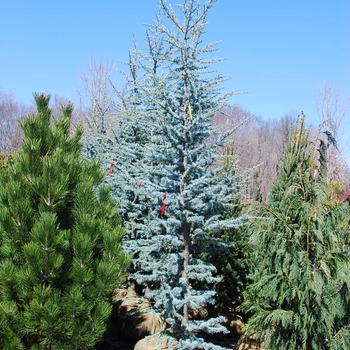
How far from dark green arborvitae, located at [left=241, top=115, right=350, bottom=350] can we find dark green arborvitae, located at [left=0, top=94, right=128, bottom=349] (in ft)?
5.27

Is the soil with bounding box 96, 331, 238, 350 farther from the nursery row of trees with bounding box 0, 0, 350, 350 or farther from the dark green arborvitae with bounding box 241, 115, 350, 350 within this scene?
the dark green arborvitae with bounding box 241, 115, 350, 350

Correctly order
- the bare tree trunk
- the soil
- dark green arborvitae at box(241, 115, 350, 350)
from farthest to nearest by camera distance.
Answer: the soil
the bare tree trunk
dark green arborvitae at box(241, 115, 350, 350)

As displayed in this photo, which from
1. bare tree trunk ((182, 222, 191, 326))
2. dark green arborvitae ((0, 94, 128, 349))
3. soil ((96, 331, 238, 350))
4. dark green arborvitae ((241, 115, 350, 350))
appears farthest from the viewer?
soil ((96, 331, 238, 350))

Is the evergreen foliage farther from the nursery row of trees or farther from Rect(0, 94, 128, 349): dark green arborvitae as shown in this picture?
Rect(0, 94, 128, 349): dark green arborvitae

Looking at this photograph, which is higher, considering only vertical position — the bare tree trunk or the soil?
the bare tree trunk

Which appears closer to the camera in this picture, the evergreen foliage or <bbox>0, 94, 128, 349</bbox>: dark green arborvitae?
<bbox>0, 94, 128, 349</bbox>: dark green arborvitae

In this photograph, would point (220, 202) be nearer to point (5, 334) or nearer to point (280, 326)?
point (280, 326)

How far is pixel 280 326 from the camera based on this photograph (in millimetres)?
4180

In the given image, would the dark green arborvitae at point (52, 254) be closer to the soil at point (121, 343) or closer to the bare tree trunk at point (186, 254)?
the bare tree trunk at point (186, 254)

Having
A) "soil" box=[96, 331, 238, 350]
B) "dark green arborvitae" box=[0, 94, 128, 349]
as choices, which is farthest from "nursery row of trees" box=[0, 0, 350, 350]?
"soil" box=[96, 331, 238, 350]

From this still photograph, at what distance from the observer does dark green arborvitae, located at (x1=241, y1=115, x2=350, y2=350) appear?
3.96 metres

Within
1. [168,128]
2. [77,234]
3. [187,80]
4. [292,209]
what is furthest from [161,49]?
[77,234]

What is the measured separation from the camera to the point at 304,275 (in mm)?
4012

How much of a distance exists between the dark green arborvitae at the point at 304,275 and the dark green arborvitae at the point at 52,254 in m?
1.61
